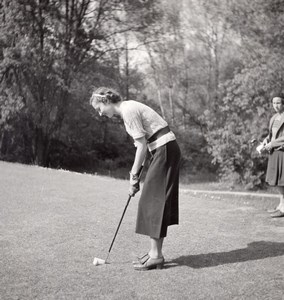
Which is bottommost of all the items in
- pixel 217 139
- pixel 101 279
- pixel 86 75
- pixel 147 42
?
pixel 101 279

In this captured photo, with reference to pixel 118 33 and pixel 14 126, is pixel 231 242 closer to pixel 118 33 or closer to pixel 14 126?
pixel 14 126

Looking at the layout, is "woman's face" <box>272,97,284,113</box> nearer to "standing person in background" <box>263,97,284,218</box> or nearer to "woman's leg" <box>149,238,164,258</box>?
"standing person in background" <box>263,97,284,218</box>

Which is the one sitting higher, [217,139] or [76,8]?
[76,8]

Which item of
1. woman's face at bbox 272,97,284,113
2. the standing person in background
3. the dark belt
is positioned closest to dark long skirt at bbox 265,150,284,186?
the standing person in background

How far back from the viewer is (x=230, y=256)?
15.3 ft

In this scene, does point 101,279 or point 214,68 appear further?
point 214,68

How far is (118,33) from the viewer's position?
59.6 feet

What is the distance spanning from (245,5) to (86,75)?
22.3ft

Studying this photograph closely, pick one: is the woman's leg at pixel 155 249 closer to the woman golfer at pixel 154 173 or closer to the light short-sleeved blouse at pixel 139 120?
the woman golfer at pixel 154 173

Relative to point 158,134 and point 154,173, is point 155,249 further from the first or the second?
point 158,134

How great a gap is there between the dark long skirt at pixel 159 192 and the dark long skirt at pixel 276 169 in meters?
3.19

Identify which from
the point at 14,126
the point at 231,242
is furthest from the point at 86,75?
the point at 231,242

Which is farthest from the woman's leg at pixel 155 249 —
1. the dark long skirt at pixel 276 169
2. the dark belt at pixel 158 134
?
the dark long skirt at pixel 276 169

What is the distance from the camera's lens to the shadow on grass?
14.5 feet
